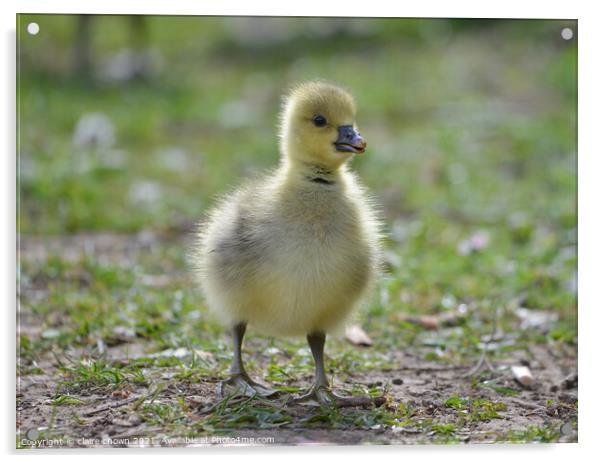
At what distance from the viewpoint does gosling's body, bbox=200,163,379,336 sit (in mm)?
2906

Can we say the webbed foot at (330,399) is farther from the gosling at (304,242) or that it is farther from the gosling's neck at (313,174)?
the gosling's neck at (313,174)

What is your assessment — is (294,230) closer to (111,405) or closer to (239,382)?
(239,382)

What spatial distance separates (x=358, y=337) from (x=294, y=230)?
106 centimetres

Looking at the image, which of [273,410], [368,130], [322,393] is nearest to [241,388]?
[273,410]

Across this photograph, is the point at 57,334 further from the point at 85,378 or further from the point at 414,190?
the point at 414,190

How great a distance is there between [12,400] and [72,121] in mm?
2980

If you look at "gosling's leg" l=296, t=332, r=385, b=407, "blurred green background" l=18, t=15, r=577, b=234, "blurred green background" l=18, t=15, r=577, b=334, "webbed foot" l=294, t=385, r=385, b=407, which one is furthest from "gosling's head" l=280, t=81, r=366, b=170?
"blurred green background" l=18, t=15, r=577, b=234

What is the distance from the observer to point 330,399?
3109mm

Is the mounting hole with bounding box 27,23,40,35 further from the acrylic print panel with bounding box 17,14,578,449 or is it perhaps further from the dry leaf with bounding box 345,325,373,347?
the dry leaf with bounding box 345,325,373,347

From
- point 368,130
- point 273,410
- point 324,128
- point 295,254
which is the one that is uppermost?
point 368,130

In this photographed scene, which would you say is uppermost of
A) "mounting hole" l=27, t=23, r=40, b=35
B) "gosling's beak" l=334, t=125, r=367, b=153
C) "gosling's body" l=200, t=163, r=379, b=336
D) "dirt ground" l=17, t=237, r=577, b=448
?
"mounting hole" l=27, t=23, r=40, b=35

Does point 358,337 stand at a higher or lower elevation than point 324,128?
lower

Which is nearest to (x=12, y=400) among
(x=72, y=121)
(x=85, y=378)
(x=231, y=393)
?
(x=85, y=378)

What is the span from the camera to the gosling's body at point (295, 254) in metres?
2.91
